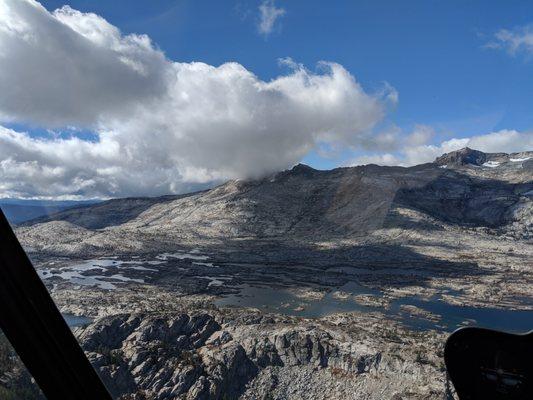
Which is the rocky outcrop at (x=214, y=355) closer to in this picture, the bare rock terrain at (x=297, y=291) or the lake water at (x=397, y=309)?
the bare rock terrain at (x=297, y=291)

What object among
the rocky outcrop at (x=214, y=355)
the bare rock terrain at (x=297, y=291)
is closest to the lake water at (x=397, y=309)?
the bare rock terrain at (x=297, y=291)

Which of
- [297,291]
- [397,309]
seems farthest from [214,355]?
[297,291]

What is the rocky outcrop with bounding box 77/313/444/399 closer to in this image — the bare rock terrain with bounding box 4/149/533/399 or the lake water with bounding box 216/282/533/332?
the bare rock terrain with bounding box 4/149/533/399

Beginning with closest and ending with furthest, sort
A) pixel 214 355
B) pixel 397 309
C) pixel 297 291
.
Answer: pixel 214 355, pixel 397 309, pixel 297 291

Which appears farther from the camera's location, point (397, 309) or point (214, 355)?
point (397, 309)

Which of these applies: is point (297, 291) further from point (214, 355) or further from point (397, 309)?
point (214, 355)

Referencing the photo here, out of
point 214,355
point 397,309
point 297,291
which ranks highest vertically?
point 214,355

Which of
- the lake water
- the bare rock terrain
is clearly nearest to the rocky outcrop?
the bare rock terrain

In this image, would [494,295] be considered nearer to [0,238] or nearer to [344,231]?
[344,231]
